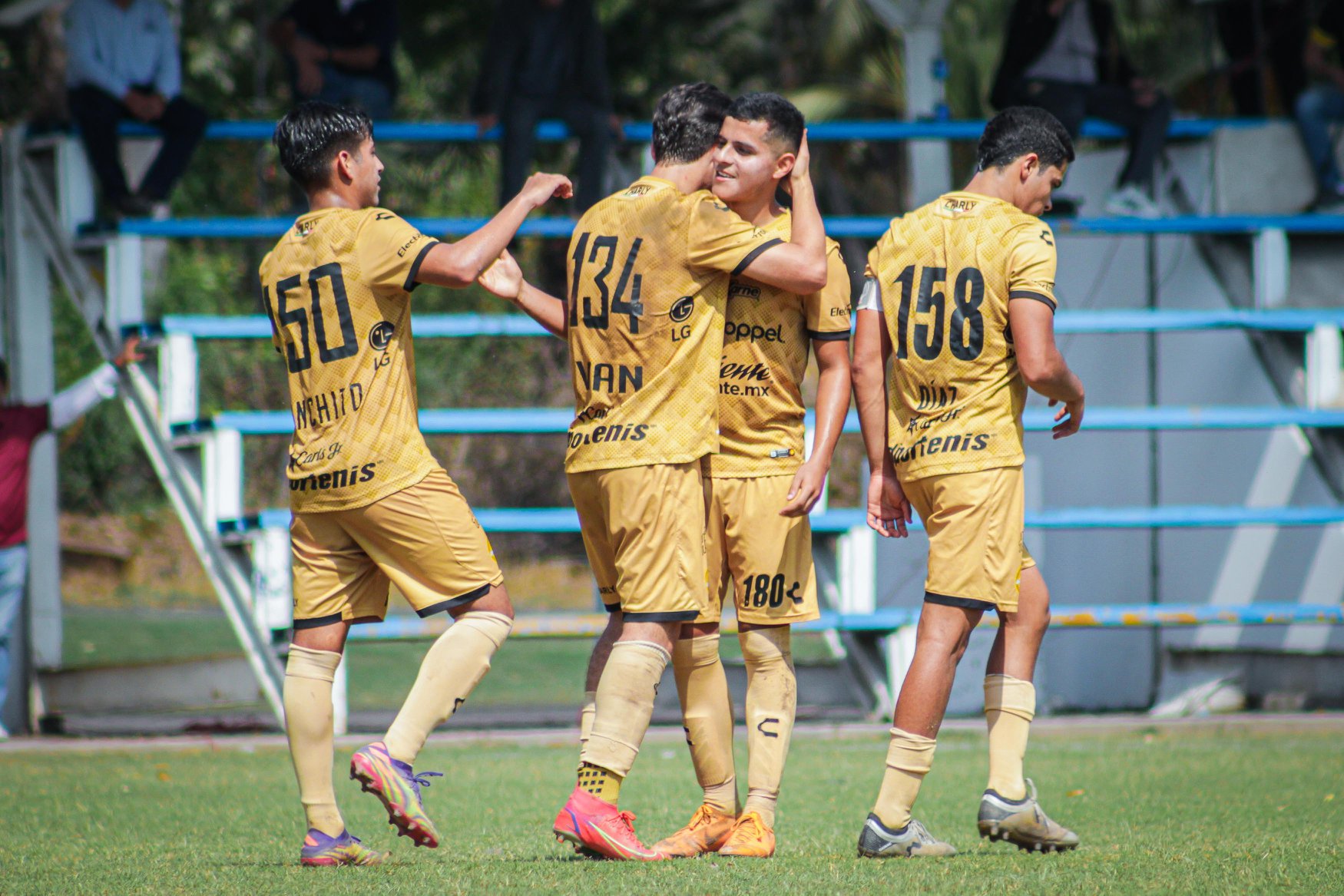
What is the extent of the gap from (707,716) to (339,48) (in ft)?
20.8

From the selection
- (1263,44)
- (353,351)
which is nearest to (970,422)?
(353,351)

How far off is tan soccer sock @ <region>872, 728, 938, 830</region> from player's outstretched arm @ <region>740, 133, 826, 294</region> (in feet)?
4.00

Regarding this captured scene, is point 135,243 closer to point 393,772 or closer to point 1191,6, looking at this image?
point 393,772

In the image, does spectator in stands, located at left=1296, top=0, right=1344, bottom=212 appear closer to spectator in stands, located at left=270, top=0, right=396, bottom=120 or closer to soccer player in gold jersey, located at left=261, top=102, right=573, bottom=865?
spectator in stands, located at left=270, top=0, right=396, bottom=120

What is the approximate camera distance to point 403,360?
12.7ft

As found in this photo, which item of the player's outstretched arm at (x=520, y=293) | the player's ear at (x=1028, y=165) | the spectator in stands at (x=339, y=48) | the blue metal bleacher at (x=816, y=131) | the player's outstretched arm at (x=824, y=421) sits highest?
the spectator in stands at (x=339, y=48)

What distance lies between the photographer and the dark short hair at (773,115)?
12.9ft

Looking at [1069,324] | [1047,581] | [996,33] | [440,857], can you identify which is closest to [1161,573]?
[1047,581]

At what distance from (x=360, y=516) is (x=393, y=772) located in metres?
0.68

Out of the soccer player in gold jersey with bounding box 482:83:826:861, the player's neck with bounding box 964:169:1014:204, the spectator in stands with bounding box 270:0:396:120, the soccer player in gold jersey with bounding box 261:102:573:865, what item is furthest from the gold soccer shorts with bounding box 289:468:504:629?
the spectator in stands with bounding box 270:0:396:120

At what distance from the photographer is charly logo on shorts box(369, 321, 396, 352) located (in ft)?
12.5

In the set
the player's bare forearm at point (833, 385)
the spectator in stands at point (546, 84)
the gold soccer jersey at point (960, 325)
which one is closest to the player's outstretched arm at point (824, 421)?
the player's bare forearm at point (833, 385)

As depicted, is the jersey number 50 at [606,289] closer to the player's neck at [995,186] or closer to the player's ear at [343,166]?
the player's ear at [343,166]

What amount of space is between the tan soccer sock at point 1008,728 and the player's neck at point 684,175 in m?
1.58
